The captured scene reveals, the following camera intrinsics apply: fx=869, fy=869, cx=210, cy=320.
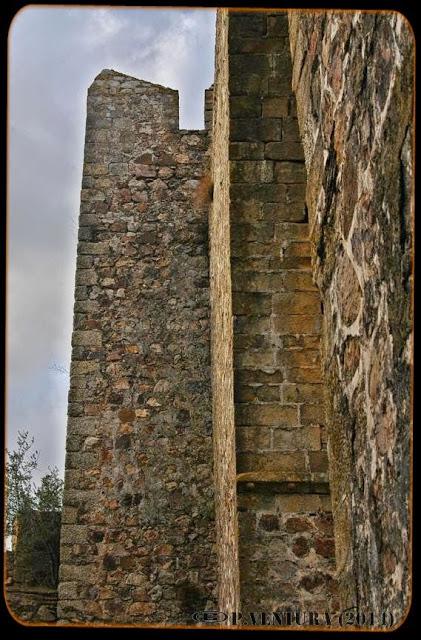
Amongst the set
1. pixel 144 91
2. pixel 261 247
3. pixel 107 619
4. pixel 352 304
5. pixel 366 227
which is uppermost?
pixel 144 91

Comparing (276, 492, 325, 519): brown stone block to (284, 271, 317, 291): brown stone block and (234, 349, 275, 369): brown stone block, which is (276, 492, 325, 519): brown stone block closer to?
(234, 349, 275, 369): brown stone block

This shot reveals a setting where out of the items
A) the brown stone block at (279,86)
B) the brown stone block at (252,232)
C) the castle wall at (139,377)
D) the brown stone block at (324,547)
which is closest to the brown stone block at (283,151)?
the brown stone block at (279,86)

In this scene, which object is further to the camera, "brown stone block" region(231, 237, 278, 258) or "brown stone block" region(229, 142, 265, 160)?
"brown stone block" region(229, 142, 265, 160)

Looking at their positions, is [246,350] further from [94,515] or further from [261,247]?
[94,515]

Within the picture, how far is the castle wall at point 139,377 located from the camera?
25.8 ft

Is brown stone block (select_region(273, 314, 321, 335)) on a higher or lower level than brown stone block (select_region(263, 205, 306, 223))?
lower

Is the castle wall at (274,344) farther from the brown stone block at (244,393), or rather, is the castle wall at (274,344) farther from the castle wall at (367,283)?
the castle wall at (367,283)

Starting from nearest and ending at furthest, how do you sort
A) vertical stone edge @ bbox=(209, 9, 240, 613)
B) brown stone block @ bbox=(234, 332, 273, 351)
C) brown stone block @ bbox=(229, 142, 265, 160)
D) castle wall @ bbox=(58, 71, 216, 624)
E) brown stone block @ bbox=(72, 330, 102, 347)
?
brown stone block @ bbox=(234, 332, 273, 351) → brown stone block @ bbox=(229, 142, 265, 160) → vertical stone edge @ bbox=(209, 9, 240, 613) → castle wall @ bbox=(58, 71, 216, 624) → brown stone block @ bbox=(72, 330, 102, 347)

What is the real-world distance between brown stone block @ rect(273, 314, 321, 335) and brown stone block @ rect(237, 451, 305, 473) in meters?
0.69

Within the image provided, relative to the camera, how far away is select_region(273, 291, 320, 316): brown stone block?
487cm

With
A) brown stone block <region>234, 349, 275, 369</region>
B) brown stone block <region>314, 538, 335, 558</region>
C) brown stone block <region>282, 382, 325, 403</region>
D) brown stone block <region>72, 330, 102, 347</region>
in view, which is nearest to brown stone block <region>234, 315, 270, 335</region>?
brown stone block <region>234, 349, 275, 369</region>
